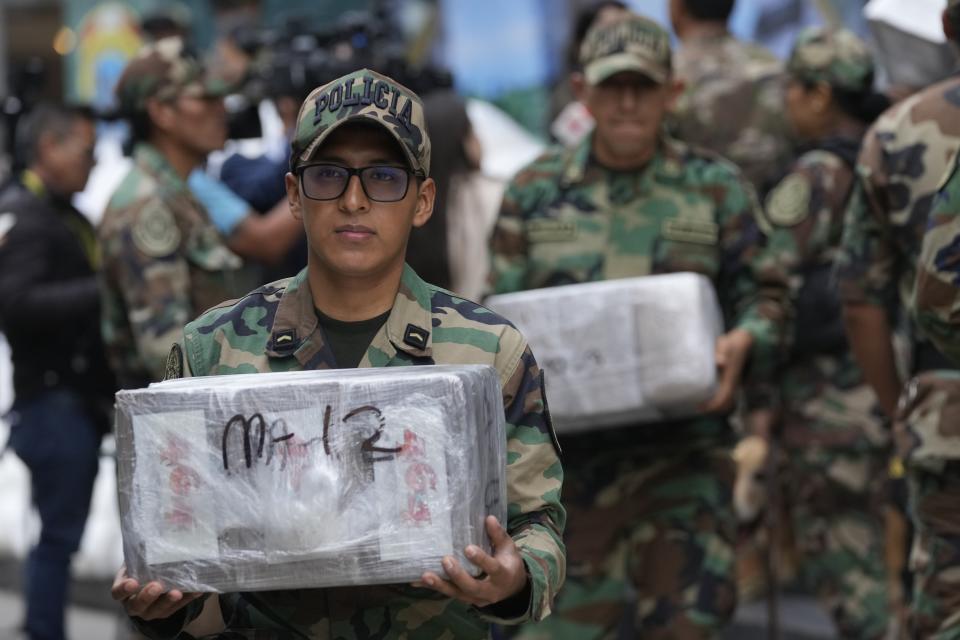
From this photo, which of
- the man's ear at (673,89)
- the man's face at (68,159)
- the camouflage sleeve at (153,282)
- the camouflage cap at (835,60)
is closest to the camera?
the man's ear at (673,89)

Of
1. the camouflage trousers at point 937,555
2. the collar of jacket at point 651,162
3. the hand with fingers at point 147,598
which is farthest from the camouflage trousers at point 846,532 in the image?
the hand with fingers at point 147,598

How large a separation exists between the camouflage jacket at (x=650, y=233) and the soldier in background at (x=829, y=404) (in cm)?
122

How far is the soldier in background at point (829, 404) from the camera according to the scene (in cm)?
695

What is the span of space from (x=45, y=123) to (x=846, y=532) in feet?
12.1

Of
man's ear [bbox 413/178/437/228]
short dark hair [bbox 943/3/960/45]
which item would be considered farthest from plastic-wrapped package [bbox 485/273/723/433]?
man's ear [bbox 413/178/437/228]

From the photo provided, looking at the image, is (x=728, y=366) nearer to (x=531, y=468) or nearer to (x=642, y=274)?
(x=642, y=274)

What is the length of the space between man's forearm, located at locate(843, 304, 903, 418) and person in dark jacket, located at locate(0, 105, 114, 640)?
3044 millimetres

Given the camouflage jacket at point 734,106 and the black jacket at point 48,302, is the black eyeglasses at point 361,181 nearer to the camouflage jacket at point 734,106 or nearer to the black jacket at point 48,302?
the black jacket at point 48,302

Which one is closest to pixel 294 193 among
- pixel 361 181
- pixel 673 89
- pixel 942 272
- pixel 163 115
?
pixel 361 181

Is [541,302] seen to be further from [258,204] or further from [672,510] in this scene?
[258,204]

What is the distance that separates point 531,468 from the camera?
3365 mm

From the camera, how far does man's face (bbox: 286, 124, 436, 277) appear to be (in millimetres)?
3320

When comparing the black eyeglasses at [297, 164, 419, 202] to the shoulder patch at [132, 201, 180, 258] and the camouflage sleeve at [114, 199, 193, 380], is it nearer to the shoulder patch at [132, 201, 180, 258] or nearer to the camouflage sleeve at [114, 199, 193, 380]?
the camouflage sleeve at [114, 199, 193, 380]

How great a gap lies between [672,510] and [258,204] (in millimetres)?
2393
